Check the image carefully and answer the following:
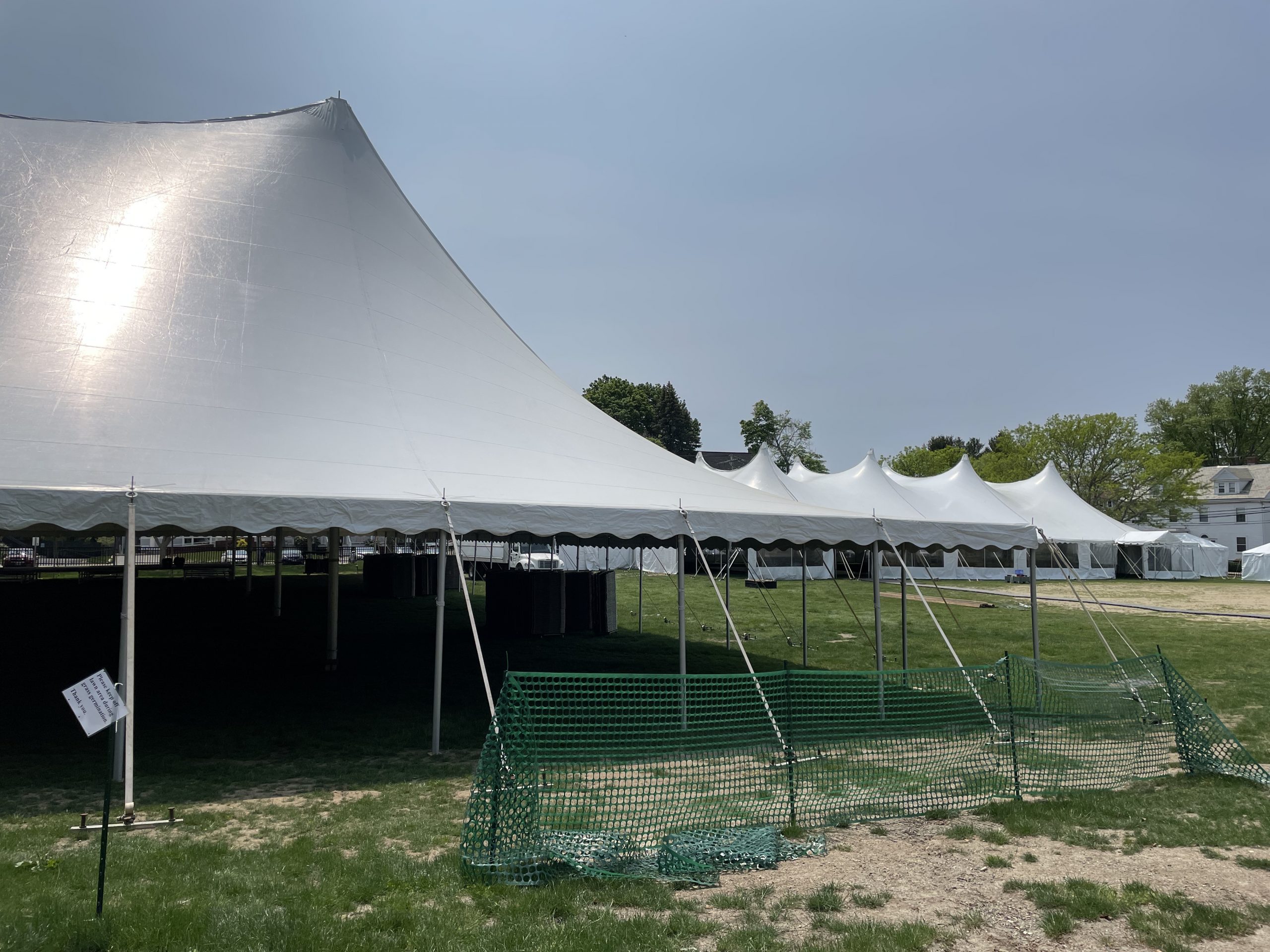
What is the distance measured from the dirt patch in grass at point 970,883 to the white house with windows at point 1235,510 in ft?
→ 173

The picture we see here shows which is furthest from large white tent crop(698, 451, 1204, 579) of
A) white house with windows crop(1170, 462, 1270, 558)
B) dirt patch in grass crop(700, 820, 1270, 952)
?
dirt patch in grass crop(700, 820, 1270, 952)

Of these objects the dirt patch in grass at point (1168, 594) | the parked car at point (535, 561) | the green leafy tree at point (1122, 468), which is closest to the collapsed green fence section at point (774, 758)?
the dirt patch in grass at point (1168, 594)

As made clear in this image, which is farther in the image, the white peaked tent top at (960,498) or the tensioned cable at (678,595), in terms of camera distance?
the white peaked tent top at (960,498)

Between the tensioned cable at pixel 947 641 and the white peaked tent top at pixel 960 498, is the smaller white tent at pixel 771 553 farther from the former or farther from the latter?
the tensioned cable at pixel 947 641

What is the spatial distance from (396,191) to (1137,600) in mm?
23620

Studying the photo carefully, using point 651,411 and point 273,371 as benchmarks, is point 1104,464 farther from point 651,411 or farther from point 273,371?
point 273,371

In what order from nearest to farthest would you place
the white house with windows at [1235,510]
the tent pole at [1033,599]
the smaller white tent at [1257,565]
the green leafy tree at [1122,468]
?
the tent pole at [1033,599]
the smaller white tent at [1257,565]
the green leafy tree at [1122,468]
the white house with windows at [1235,510]

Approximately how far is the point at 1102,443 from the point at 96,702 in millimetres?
47643

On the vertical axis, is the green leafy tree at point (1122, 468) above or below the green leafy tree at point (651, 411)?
below

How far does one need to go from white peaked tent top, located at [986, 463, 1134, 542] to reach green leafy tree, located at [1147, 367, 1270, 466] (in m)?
40.9

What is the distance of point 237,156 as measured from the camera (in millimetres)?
10719

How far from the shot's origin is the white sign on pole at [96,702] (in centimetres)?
396

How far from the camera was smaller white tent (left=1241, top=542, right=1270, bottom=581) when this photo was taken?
121 ft

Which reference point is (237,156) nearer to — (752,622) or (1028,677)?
(1028,677)
